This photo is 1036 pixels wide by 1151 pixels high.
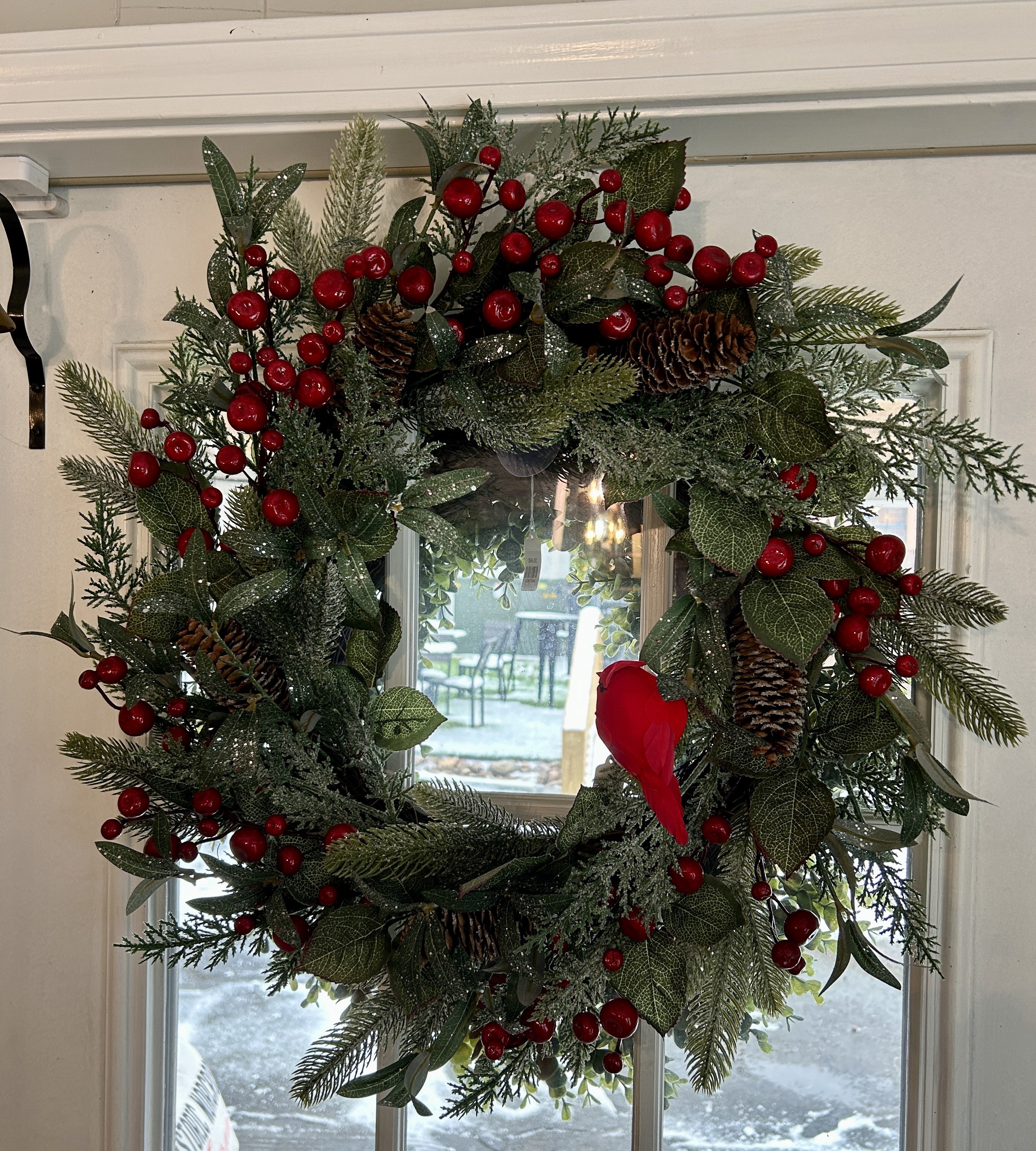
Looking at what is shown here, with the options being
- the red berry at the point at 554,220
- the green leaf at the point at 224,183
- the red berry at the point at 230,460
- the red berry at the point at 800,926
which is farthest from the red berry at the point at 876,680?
the green leaf at the point at 224,183

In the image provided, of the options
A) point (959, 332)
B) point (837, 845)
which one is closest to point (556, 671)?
point (837, 845)

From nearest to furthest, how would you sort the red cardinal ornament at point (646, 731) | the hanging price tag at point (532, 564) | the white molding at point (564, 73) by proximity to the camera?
the red cardinal ornament at point (646, 731) → the white molding at point (564, 73) → the hanging price tag at point (532, 564)

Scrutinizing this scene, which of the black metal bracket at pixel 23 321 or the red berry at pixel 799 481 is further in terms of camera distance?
the black metal bracket at pixel 23 321

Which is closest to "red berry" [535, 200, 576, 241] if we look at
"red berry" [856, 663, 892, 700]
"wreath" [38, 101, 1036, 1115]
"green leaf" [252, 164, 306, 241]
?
"wreath" [38, 101, 1036, 1115]

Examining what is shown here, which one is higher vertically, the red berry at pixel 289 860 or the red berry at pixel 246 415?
the red berry at pixel 246 415

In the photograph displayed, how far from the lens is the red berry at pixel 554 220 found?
0.64 m

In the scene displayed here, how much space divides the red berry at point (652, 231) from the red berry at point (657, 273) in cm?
1

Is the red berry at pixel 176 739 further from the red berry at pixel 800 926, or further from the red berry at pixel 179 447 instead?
the red berry at pixel 800 926

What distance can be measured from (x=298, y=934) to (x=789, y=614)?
50 cm

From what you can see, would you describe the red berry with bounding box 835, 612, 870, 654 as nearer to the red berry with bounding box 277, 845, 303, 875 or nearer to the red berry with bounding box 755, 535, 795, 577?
the red berry with bounding box 755, 535, 795, 577

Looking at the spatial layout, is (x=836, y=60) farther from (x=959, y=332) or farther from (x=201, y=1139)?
(x=201, y=1139)

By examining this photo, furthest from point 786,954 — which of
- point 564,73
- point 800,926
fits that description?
point 564,73

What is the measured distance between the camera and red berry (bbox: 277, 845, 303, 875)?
27.6 inches

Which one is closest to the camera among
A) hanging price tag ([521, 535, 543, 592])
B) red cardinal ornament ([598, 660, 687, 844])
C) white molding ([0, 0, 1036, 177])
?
red cardinal ornament ([598, 660, 687, 844])
